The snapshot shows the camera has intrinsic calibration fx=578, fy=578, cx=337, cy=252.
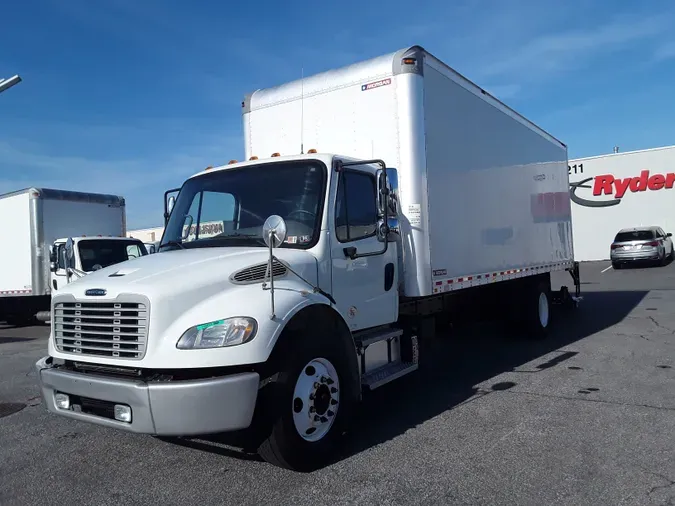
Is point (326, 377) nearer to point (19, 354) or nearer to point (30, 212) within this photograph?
point (19, 354)

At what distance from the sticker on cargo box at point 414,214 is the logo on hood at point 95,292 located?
313 cm

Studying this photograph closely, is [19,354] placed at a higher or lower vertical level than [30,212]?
lower

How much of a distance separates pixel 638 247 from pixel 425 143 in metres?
22.0

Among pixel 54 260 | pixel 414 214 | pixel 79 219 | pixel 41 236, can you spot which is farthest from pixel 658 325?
pixel 41 236

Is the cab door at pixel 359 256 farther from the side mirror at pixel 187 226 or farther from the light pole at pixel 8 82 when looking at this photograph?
the light pole at pixel 8 82

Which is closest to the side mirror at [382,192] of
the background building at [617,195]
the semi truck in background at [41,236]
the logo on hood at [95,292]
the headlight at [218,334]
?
the headlight at [218,334]

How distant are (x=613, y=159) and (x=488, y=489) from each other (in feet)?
103

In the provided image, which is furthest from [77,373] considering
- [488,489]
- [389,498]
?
[488,489]

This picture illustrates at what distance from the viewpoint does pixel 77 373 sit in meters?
4.14

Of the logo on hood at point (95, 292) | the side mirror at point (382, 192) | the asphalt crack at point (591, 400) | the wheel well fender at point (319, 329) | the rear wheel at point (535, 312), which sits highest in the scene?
the side mirror at point (382, 192)

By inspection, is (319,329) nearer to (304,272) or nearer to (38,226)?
(304,272)

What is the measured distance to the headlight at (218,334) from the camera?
3803 millimetres

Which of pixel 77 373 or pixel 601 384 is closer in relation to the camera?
pixel 77 373

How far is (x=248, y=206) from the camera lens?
521 cm
